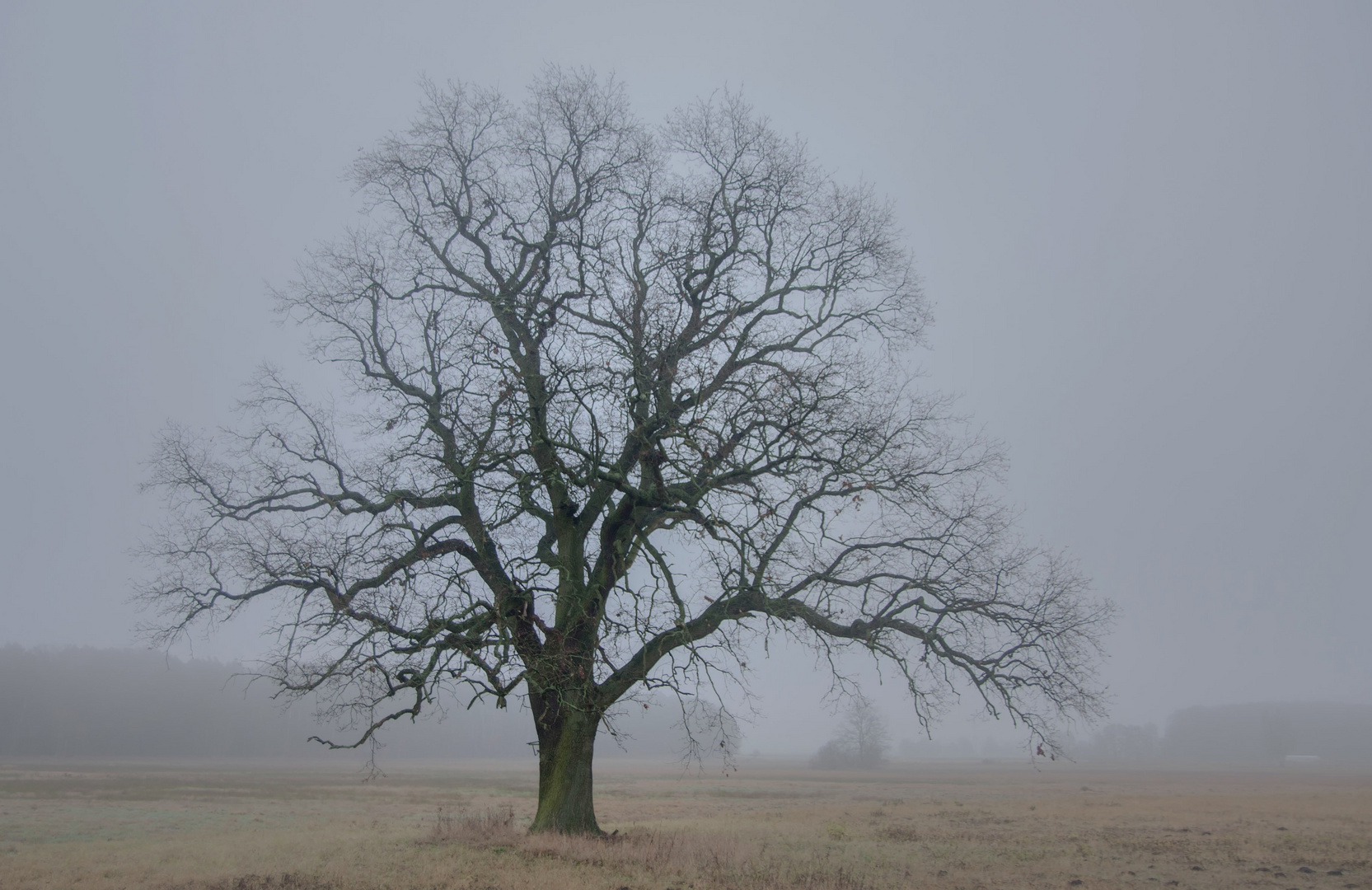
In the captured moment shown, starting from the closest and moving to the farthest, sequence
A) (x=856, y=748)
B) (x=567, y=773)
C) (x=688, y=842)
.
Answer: (x=567, y=773)
(x=688, y=842)
(x=856, y=748)

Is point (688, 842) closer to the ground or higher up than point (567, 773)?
closer to the ground

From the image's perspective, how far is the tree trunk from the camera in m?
14.4

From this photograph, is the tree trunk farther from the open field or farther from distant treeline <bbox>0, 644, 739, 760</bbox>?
distant treeline <bbox>0, 644, 739, 760</bbox>

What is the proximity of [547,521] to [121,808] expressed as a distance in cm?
2375

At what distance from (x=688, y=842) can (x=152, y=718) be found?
4133 inches

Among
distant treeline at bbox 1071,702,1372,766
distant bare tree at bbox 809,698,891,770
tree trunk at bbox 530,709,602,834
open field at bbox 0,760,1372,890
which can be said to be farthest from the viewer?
distant treeline at bbox 1071,702,1372,766

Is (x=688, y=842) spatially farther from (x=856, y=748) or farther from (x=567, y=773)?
(x=856, y=748)

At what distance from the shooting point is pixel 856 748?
8856cm

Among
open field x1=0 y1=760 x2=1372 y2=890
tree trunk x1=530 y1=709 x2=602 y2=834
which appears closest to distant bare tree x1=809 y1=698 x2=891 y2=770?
open field x1=0 y1=760 x2=1372 y2=890

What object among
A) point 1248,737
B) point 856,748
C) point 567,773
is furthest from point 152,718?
point 1248,737

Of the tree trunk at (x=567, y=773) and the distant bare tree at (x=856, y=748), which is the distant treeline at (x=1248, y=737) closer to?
the distant bare tree at (x=856, y=748)

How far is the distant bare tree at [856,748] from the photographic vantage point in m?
85.6

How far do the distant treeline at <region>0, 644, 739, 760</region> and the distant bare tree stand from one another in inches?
656

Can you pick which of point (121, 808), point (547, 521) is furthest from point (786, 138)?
point (121, 808)
